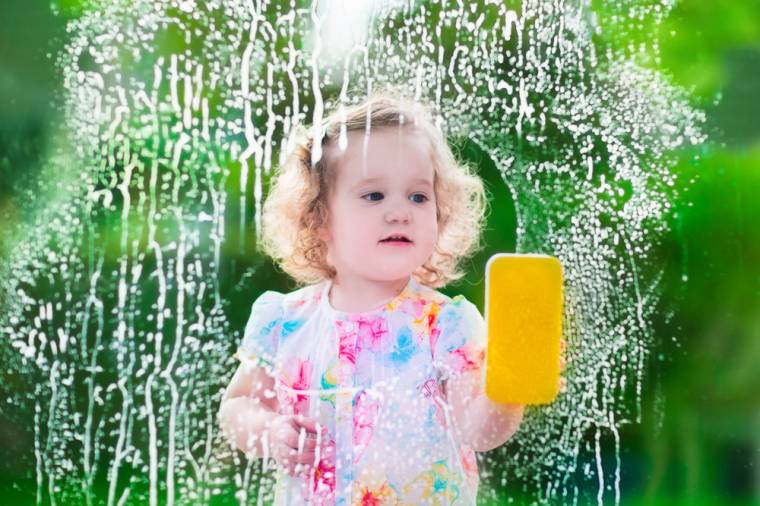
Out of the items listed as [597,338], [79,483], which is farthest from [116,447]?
[597,338]

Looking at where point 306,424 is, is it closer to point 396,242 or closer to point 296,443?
point 296,443

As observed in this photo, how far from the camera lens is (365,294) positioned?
1000 mm

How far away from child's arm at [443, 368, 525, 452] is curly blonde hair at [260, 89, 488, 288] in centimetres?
19

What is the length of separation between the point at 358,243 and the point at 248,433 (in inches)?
10.3

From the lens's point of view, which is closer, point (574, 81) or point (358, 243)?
point (358, 243)

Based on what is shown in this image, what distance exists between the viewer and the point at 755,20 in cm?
173

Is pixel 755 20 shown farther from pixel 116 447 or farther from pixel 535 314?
pixel 116 447

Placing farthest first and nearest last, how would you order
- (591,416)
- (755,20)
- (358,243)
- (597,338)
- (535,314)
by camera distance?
1. (755,20)
2. (591,416)
3. (597,338)
4. (358,243)
5. (535,314)

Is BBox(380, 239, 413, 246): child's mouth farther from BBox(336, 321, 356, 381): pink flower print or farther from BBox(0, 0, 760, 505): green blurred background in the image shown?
BBox(0, 0, 760, 505): green blurred background

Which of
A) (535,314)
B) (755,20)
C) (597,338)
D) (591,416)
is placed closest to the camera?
(535,314)

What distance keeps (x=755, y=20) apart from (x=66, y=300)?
1.45 meters

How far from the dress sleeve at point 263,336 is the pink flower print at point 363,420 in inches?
4.8

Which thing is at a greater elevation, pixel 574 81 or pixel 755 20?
pixel 755 20

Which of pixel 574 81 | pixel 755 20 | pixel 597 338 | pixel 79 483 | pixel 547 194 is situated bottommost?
pixel 79 483
